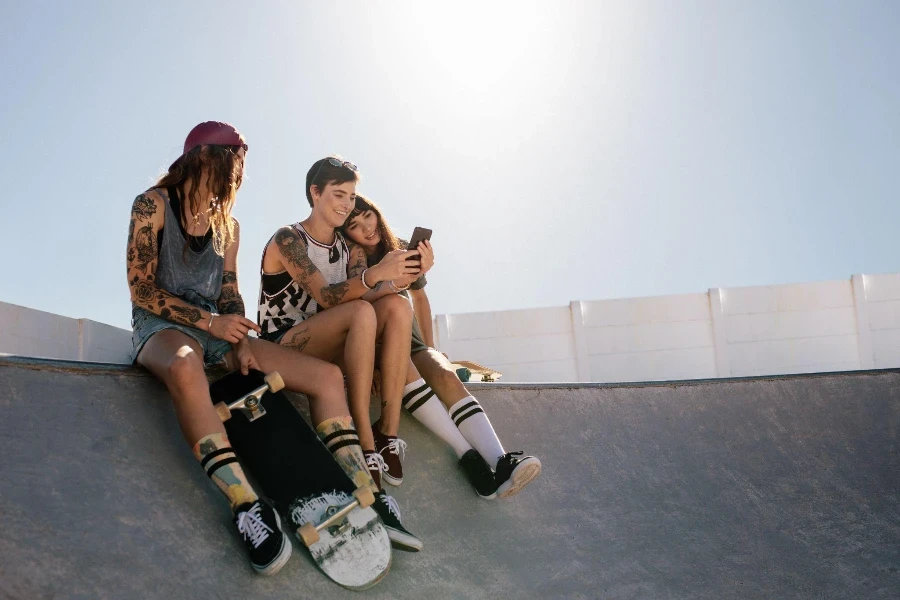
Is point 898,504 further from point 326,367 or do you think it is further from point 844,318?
point 844,318

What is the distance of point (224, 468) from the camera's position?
8.81 ft

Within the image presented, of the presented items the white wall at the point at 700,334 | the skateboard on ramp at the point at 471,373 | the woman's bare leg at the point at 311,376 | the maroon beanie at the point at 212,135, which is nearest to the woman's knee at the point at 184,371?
the woman's bare leg at the point at 311,376

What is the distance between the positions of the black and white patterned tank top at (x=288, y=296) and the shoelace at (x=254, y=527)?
3.96 feet

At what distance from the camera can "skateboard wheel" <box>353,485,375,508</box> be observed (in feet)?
8.89

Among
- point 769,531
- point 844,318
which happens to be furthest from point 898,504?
point 844,318

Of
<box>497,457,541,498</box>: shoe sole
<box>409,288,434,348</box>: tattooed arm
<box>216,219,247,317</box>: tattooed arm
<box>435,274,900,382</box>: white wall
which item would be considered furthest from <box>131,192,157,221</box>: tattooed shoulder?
<box>435,274,900,382</box>: white wall

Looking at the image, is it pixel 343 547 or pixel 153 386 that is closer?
pixel 343 547

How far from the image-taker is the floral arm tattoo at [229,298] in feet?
11.3

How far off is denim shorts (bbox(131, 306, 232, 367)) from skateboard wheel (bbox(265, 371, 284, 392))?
1.15 ft

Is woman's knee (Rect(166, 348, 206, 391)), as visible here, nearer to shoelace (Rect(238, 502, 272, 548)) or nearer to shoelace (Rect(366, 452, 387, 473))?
shoelace (Rect(238, 502, 272, 548))

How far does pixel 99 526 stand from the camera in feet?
7.95

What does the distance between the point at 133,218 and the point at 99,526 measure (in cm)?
120

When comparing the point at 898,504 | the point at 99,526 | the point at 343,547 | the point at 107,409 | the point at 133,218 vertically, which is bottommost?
the point at 898,504

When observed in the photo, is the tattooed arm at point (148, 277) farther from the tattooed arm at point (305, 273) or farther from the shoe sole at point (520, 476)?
the shoe sole at point (520, 476)
